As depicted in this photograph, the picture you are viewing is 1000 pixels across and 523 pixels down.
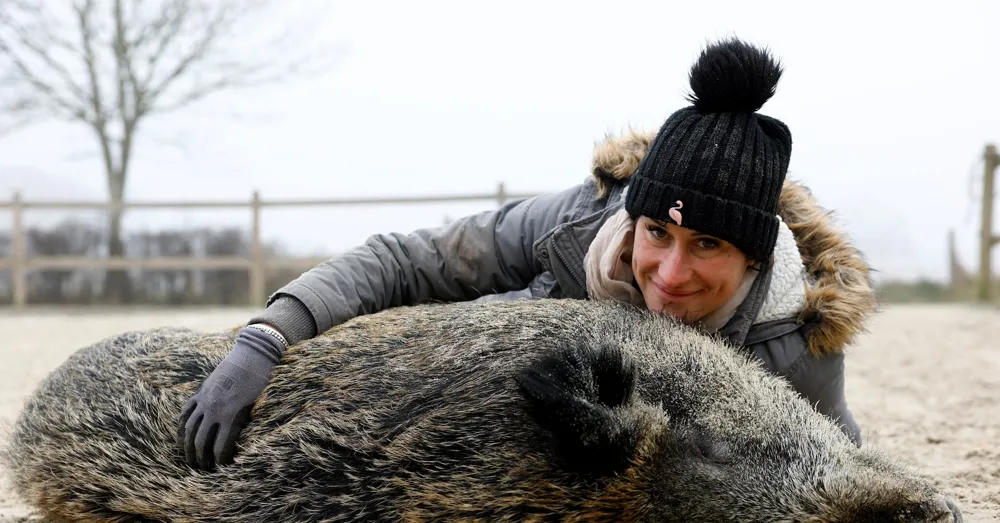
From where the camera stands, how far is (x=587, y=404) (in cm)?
188

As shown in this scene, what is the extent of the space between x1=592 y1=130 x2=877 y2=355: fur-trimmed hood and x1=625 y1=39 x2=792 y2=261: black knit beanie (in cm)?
34

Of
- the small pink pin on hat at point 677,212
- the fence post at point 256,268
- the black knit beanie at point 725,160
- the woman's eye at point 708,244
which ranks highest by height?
the black knit beanie at point 725,160

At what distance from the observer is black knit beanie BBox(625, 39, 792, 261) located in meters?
2.56

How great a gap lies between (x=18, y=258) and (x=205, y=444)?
14.1 m

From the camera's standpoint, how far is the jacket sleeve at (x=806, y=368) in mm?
2824

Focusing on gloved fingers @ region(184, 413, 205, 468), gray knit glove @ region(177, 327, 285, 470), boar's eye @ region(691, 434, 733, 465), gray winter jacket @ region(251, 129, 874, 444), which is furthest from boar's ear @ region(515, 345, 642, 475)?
gloved fingers @ region(184, 413, 205, 468)

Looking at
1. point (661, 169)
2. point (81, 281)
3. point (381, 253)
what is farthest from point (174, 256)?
point (661, 169)

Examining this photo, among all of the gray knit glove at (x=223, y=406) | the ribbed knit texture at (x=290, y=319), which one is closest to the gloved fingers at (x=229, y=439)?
the gray knit glove at (x=223, y=406)

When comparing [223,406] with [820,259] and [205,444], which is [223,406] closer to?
[205,444]

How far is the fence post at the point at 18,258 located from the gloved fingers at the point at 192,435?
1390 centimetres

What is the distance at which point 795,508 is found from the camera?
184 cm

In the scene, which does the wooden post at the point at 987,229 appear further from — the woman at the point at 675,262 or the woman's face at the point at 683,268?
the woman's face at the point at 683,268

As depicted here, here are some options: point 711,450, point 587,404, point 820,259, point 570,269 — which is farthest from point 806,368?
point 587,404

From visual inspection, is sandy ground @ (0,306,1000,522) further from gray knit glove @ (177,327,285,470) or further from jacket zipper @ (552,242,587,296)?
jacket zipper @ (552,242,587,296)
